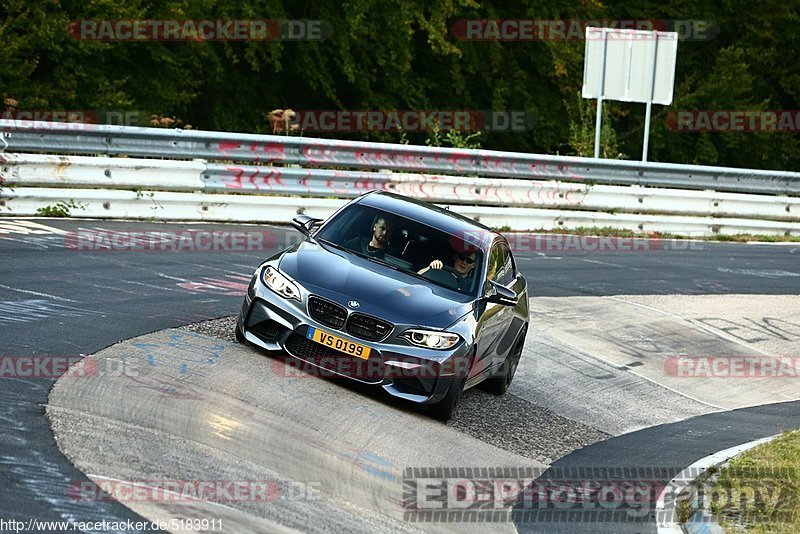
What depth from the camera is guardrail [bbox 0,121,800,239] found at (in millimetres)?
17062

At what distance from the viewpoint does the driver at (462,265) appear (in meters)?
11.3

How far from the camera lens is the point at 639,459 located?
10805 millimetres

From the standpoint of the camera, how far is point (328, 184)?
19.4 metres

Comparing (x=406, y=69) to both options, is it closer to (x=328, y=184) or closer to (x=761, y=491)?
(x=328, y=184)

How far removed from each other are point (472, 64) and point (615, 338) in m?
22.7

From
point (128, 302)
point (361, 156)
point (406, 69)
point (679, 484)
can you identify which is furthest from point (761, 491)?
point (406, 69)

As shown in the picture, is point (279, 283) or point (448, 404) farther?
point (279, 283)

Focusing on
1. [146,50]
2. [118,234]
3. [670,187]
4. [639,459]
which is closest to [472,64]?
[146,50]

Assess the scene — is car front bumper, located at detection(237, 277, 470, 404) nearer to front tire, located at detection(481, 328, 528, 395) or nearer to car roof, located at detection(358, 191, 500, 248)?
front tire, located at detection(481, 328, 528, 395)

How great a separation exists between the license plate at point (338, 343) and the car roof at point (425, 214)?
1788 millimetres

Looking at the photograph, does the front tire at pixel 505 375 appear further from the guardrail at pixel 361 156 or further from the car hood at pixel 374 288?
the guardrail at pixel 361 156

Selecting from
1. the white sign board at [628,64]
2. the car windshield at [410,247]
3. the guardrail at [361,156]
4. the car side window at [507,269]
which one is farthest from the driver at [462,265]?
the white sign board at [628,64]

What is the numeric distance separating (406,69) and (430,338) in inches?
986

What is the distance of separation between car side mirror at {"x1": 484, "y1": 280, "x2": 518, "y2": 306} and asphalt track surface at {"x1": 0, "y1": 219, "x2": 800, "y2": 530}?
143 centimetres
